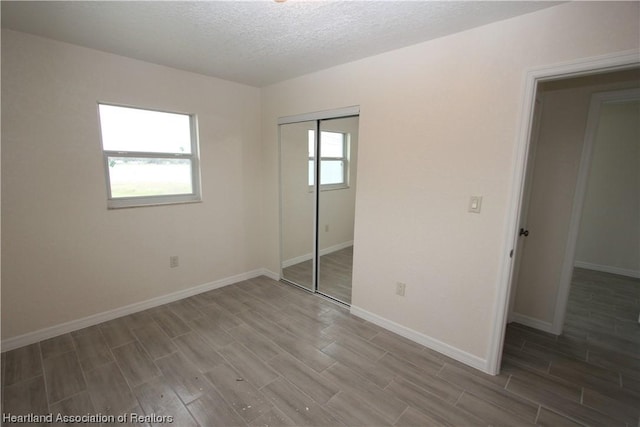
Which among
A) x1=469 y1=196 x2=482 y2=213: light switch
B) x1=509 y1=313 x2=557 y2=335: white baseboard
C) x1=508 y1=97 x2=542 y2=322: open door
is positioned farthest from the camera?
x1=509 y1=313 x2=557 y2=335: white baseboard

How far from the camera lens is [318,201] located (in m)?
3.33

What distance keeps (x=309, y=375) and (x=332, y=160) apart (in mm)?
2259

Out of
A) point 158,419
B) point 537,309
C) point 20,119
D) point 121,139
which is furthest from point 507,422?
point 20,119

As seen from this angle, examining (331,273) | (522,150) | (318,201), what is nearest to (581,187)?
(522,150)

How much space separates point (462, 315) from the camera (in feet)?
7.31

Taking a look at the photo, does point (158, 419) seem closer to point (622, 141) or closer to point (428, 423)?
point (428, 423)

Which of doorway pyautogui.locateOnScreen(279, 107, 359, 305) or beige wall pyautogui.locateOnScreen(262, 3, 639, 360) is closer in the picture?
beige wall pyautogui.locateOnScreen(262, 3, 639, 360)

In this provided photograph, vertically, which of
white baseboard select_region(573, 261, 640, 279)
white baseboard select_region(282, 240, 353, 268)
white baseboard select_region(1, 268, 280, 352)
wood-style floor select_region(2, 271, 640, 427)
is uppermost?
white baseboard select_region(282, 240, 353, 268)

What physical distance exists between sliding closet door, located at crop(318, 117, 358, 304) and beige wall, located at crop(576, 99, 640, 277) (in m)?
3.77

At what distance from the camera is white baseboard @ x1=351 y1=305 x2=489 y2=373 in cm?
217

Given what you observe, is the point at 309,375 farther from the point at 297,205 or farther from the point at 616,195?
the point at 616,195

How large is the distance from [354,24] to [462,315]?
92.7 inches

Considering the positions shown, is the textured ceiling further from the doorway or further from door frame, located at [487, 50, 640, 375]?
the doorway

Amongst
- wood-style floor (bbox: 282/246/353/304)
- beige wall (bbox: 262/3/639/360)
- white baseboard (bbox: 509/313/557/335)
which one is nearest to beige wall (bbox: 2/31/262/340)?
wood-style floor (bbox: 282/246/353/304)
